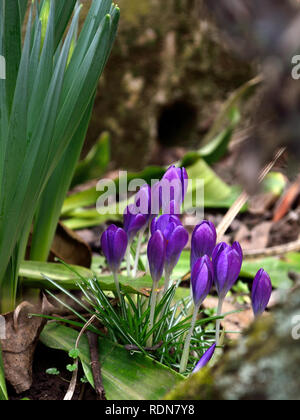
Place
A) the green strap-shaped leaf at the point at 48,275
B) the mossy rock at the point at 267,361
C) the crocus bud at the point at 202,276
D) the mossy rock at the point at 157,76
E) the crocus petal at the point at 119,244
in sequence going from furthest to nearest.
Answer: the mossy rock at the point at 157,76 < the green strap-shaped leaf at the point at 48,275 < the crocus petal at the point at 119,244 < the crocus bud at the point at 202,276 < the mossy rock at the point at 267,361

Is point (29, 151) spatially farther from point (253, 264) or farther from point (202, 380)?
point (253, 264)

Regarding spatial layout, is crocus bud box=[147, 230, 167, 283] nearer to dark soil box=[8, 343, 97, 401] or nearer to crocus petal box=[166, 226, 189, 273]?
crocus petal box=[166, 226, 189, 273]

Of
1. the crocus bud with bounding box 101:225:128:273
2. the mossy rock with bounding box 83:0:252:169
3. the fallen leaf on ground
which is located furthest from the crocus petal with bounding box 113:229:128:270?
the mossy rock with bounding box 83:0:252:169

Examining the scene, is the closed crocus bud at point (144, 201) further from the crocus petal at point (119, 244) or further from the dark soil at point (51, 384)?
the dark soil at point (51, 384)

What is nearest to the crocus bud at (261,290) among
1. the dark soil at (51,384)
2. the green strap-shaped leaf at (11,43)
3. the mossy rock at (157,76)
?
the dark soil at (51,384)

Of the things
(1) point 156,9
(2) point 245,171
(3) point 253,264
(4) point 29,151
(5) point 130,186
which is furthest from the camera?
(1) point 156,9
